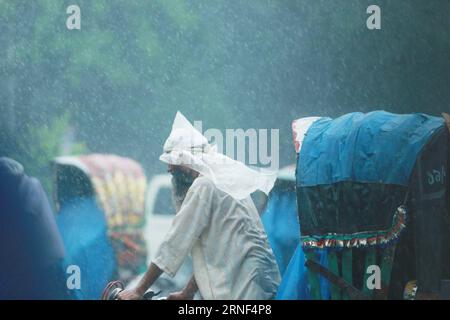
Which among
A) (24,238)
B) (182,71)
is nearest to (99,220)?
(24,238)

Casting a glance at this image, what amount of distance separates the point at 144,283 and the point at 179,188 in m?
0.56

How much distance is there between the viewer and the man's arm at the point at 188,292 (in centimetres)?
546

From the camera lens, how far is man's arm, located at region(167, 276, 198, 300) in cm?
546

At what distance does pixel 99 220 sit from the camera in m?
5.73

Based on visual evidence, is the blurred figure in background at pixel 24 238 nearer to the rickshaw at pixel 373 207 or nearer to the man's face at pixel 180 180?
the man's face at pixel 180 180

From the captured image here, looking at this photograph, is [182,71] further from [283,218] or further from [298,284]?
[298,284]

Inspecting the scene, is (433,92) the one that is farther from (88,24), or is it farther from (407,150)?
(88,24)

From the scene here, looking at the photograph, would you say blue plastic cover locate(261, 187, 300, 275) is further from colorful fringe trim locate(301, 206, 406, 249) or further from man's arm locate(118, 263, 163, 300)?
man's arm locate(118, 263, 163, 300)

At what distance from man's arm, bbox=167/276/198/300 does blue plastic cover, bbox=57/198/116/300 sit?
450mm

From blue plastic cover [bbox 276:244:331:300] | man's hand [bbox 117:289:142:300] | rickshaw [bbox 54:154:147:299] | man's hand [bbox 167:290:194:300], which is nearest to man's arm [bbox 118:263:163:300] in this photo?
man's hand [bbox 117:289:142:300]

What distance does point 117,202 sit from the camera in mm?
5758

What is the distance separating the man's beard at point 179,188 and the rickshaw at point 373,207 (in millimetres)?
595

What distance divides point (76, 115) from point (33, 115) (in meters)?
0.24

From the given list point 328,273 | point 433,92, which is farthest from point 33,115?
point 433,92
